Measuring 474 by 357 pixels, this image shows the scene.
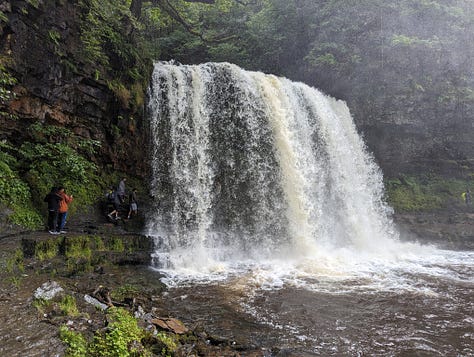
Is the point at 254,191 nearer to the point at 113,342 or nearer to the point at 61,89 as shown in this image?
the point at 61,89

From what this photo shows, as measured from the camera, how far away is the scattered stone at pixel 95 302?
5277 mm

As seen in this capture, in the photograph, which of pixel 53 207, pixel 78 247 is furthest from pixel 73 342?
pixel 53 207

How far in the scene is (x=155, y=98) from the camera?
501 inches

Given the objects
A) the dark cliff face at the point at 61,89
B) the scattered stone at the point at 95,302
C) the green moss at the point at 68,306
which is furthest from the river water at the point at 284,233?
the green moss at the point at 68,306

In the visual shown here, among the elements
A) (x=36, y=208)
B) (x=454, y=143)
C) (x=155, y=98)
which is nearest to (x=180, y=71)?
(x=155, y=98)

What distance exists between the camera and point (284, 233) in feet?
→ 40.6

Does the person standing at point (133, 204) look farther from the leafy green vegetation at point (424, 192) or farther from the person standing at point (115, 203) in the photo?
the leafy green vegetation at point (424, 192)

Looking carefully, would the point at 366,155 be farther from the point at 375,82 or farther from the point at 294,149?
the point at 294,149

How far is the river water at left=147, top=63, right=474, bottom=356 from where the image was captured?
612 cm

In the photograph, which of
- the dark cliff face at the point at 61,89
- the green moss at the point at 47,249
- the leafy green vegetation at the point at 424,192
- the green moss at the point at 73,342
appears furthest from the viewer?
the leafy green vegetation at the point at 424,192

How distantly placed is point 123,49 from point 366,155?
42.0ft

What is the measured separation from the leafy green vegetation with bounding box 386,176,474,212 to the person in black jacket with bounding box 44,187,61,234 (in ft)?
51.2

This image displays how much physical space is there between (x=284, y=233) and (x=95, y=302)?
793 centimetres

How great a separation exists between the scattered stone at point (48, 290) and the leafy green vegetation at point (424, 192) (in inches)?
644
